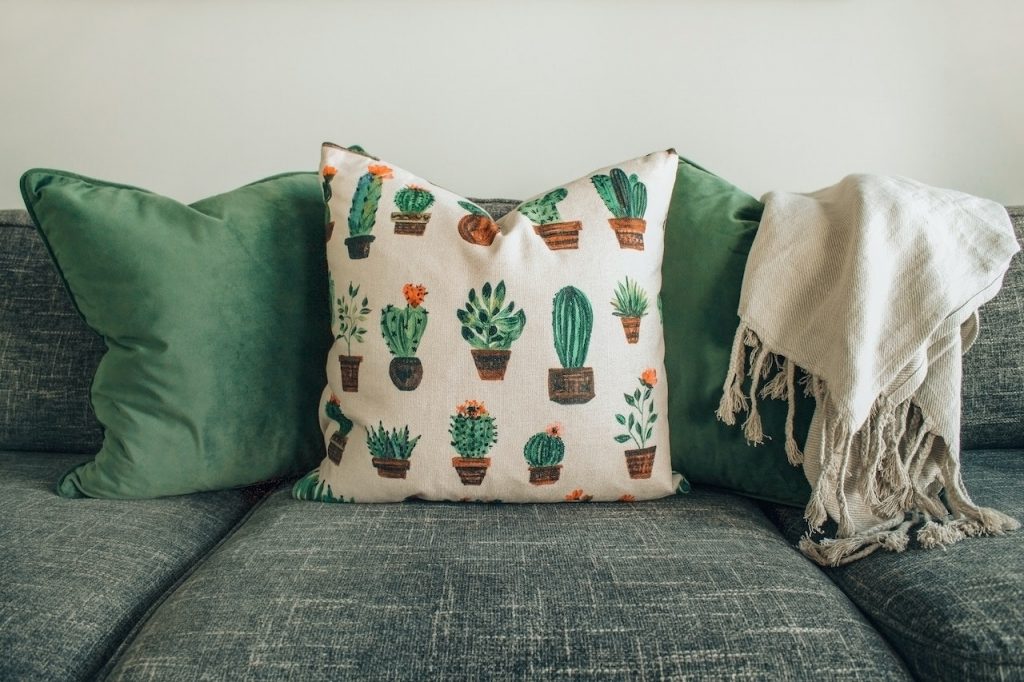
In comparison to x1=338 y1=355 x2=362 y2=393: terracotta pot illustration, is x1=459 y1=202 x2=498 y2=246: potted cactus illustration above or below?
above

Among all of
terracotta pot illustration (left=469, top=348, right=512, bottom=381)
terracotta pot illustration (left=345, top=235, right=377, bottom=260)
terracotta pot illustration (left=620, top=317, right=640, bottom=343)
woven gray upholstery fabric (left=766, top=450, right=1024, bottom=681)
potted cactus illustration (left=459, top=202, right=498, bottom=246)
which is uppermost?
potted cactus illustration (left=459, top=202, right=498, bottom=246)

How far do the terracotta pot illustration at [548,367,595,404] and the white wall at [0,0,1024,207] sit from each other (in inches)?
26.4

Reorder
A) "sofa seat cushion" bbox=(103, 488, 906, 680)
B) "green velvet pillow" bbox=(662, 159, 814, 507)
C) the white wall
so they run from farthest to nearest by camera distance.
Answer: the white wall
"green velvet pillow" bbox=(662, 159, 814, 507)
"sofa seat cushion" bbox=(103, 488, 906, 680)

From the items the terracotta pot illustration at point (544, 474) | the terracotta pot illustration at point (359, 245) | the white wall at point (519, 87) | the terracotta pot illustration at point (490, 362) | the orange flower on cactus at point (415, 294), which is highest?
the white wall at point (519, 87)

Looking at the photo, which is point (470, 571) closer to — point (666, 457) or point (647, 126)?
point (666, 457)

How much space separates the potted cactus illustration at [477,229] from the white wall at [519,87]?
526mm

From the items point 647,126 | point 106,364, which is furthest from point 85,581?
point 647,126

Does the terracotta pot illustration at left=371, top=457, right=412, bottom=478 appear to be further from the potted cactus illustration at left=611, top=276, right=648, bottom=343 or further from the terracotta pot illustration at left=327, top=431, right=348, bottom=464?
the potted cactus illustration at left=611, top=276, right=648, bottom=343

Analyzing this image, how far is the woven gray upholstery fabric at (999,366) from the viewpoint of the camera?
47.8 inches

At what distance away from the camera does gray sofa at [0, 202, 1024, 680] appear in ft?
2.38

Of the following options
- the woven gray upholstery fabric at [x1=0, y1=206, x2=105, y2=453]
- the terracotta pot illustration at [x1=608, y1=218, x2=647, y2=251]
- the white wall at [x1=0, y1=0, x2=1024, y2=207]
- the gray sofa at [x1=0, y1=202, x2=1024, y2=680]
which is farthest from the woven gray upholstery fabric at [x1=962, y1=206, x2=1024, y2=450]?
the woven gray upholstery fabric at [x1=0, y1=206, x2=105, y2=453]

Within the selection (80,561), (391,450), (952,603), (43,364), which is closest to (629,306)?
(391,450)

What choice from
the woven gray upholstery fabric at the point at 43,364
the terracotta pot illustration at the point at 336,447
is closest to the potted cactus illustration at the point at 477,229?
the terracotta pot illustration at the point at 336,447

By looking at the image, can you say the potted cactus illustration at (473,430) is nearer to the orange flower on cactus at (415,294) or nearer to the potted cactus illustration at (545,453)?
the potted cactus illustration at (545,453)
